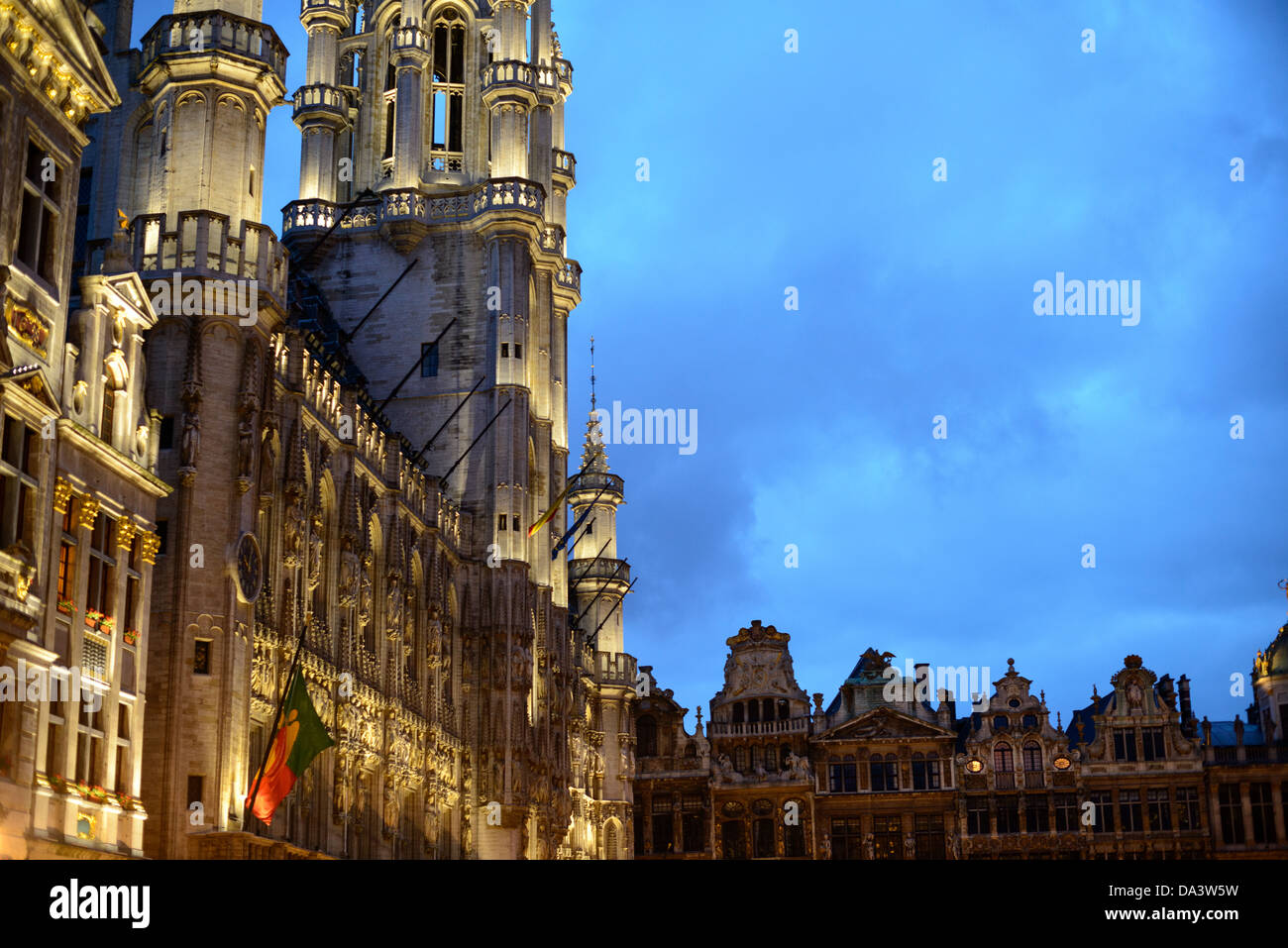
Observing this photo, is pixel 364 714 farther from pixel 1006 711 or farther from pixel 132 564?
pixel 1006 711

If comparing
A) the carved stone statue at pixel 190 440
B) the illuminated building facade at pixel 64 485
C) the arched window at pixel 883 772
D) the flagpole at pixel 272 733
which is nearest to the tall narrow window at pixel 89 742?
the illuminated building facade at pixel 64 485

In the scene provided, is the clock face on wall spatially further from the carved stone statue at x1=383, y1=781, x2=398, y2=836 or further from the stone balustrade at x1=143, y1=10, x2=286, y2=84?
the carved stone statue at x1=383, y1=781, x2=398, y2=836

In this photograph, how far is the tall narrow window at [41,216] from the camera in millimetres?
28297

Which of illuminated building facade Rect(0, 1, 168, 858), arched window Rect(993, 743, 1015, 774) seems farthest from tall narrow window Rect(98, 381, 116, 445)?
arched window Rect(993, 743, 1015, 774)

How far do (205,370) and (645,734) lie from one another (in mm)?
56598

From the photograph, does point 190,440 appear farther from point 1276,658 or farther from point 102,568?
point 1276,658

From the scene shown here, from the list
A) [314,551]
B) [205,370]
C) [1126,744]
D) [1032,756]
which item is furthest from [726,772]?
[205,370]

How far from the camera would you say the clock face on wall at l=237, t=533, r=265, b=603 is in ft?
122

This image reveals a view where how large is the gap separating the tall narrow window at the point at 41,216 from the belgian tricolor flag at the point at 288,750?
475 inches

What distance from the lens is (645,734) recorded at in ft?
297

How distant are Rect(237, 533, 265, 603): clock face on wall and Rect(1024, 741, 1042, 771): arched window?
57919mm

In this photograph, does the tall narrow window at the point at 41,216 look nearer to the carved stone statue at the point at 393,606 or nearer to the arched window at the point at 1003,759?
the carved stone statue at the point at 393,606
